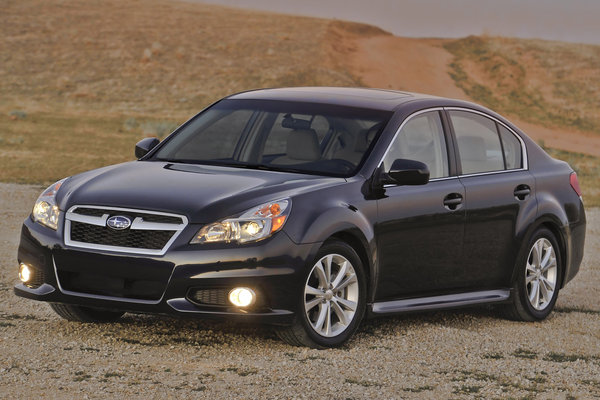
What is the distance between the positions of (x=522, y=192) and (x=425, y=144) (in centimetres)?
103

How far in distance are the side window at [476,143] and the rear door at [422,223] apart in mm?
202

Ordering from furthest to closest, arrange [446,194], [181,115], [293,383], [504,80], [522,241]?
[504,80], [181,115], [522,241], [446,194], [293,383]

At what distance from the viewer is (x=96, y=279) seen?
23.4 feet

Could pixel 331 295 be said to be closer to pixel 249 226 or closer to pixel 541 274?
pixel 249 226

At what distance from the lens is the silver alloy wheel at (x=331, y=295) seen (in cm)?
735

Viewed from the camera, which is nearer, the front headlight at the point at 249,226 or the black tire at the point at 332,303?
the front headlight at the point at 249,226

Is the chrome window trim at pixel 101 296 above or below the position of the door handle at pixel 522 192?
below

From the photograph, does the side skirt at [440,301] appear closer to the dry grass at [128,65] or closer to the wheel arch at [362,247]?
the wheel arch at [362,247]

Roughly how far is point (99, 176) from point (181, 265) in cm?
118

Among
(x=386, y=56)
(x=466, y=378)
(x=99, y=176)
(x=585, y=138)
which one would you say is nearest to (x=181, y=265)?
(x=99, y=176)

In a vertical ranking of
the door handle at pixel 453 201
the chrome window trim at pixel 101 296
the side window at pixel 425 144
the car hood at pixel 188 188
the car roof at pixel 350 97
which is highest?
the car roof at pixel 350 97

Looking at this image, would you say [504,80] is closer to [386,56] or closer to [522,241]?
[386,56]

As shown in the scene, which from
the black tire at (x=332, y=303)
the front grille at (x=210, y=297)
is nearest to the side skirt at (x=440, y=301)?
the black tire at (x=332, y=303)

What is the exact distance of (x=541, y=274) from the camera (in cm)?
940
